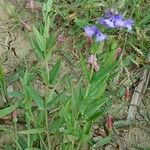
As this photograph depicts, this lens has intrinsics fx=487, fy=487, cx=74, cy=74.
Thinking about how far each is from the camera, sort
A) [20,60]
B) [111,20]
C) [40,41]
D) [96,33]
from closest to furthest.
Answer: [40,41]
[96,33]
[111,20]
[20,60]

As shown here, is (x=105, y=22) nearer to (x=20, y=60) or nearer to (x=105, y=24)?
(x=105, y=24)

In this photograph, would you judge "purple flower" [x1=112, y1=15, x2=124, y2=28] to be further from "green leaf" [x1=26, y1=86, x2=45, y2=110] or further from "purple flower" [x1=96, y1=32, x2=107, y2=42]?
"green leaf" [x1=26, y1=86, x2=45, y2=110]

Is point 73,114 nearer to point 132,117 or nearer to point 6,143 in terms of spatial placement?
point 6,143

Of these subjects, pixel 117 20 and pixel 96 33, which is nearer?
pixel 96 33

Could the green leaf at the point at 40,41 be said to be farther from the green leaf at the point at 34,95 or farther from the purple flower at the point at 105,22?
the purple flower at the point at 105,22

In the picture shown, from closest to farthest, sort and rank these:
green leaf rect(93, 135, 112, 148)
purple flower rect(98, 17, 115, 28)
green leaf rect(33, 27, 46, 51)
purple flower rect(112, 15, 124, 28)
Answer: green leaf rect(33, 27, 46, 51) < purple flower rect(98, 17, 115, 28) < purple flower rect(112, 15, 124, 28) < green leaf rect(93, 135, 112, 148)

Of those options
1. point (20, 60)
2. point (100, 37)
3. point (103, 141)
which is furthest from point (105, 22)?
point (20, 60)

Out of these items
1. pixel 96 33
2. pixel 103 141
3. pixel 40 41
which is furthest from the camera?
pixel 103 141

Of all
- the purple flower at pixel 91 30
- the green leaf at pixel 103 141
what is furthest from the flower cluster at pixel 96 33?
the green leaf at pixel 103 141

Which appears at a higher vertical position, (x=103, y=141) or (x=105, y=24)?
(x=105, y=24)

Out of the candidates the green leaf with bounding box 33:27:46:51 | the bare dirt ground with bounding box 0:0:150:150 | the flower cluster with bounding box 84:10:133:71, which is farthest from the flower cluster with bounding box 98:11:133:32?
the bare dirt ground with bounding box 0:0:150:150
